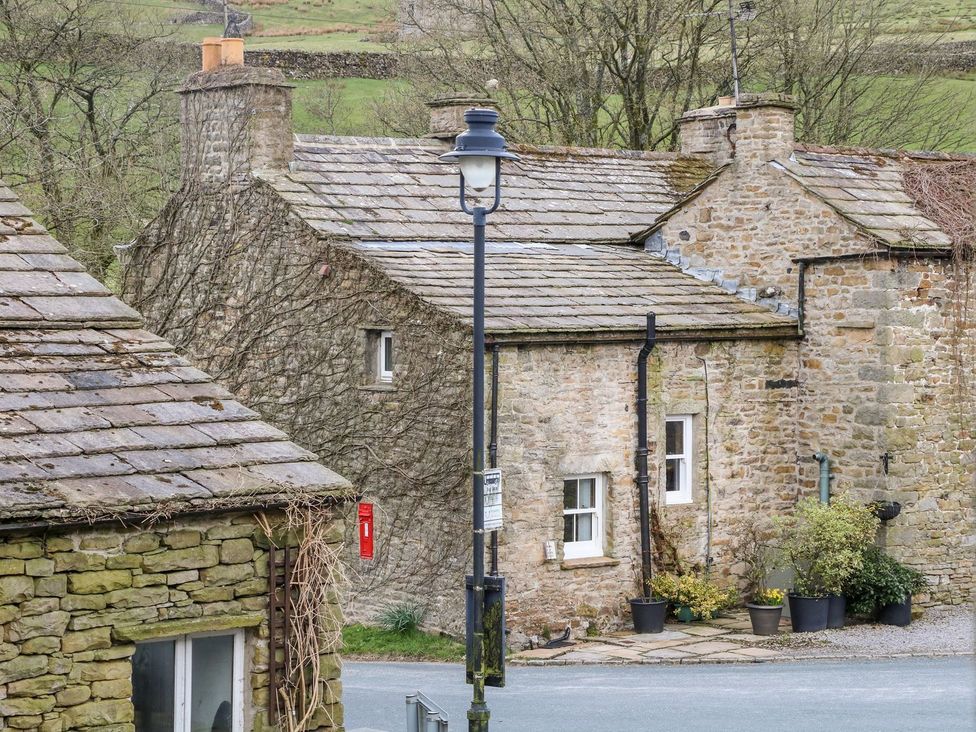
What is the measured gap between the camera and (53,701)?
930cm

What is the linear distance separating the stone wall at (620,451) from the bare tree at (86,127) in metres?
12.0

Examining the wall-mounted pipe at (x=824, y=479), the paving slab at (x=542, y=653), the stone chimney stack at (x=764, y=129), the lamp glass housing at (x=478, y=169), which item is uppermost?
the stone chimney stack at (x=764, y=129)

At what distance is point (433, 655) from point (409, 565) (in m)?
1.32

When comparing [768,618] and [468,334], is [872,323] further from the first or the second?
[468,334]

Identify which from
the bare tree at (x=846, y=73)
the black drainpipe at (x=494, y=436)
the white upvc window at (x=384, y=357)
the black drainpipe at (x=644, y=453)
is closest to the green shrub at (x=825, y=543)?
the black drainpipe at (x=644, y=453)

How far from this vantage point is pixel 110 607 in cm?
950

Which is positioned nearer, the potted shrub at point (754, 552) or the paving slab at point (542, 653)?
the paving slab at point (542, 653)

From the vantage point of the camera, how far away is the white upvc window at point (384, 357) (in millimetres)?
19469

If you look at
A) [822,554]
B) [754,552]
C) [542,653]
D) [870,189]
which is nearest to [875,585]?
[822,554]

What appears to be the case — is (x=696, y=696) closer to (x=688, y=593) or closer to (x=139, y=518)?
(x=688, y=593)

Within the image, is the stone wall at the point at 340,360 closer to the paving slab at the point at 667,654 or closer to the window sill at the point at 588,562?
the window sill at the point at 588,562

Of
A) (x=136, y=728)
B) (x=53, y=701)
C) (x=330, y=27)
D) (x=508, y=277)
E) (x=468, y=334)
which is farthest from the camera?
(x=330, y=27)

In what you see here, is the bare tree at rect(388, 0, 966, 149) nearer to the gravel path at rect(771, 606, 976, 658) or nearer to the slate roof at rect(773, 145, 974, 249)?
the slate roof at rect(773, 145, 974, 249)

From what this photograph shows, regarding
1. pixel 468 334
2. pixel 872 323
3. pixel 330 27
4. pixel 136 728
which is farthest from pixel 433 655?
pixel 330 27
